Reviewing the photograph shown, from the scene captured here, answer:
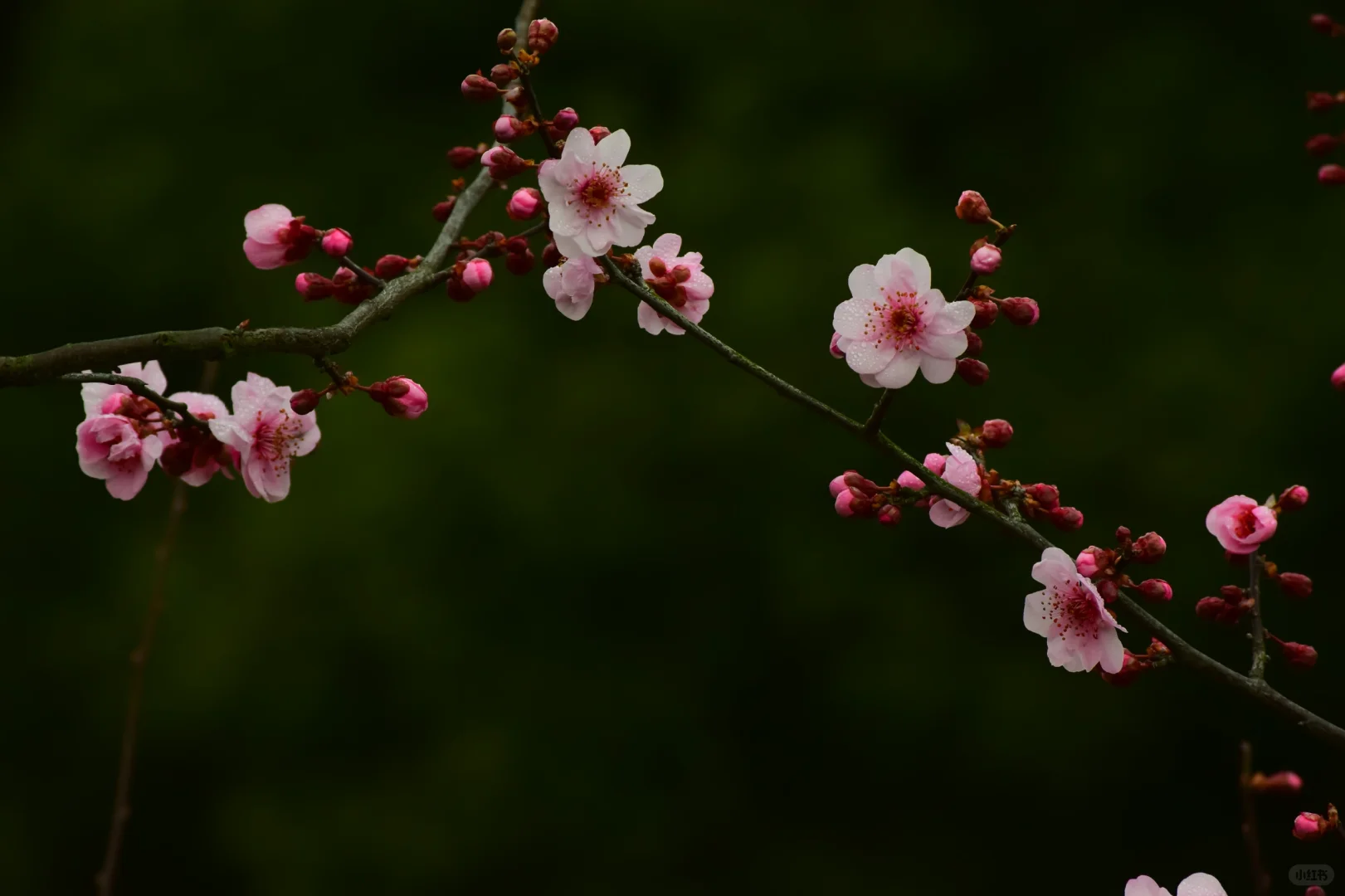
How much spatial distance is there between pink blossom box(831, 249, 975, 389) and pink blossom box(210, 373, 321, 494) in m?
0.39

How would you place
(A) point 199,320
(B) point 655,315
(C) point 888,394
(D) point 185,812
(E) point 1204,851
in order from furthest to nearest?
(A) point 199,320
(D) point 185,812
(E) point 1204,851
(B) point 655,315
(C) point 888,394

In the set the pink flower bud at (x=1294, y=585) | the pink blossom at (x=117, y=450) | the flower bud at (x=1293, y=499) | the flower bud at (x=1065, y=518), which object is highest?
the flower bud at (x=1293, y=499)

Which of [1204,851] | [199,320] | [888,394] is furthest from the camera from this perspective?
[199,320]

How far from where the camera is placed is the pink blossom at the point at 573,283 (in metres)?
0.87

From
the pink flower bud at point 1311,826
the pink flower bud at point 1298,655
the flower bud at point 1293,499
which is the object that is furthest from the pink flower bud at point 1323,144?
the pink flower bud at point 1311,826

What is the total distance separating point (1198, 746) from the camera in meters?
2.66

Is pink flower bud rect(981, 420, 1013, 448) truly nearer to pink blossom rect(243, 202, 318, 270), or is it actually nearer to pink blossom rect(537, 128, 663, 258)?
pink blossom rect(537, 128, 663, 258)

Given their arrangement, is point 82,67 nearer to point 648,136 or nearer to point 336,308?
point 336,308

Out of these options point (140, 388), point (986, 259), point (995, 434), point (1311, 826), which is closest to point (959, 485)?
point (995, 434)

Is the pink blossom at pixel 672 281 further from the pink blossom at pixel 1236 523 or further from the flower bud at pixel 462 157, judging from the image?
the pink blossom at pixel 1236 523

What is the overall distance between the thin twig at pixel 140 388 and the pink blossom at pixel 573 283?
→ 25 cm

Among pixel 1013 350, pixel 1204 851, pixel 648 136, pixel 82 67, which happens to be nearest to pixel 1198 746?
pixel 1204 851

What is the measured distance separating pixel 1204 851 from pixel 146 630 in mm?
2332

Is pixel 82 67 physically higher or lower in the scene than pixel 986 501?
lower
